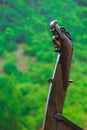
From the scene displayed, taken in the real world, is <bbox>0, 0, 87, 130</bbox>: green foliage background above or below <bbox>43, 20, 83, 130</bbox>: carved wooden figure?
above

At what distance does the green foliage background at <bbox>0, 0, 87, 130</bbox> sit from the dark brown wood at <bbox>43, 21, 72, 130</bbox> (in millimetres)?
10372

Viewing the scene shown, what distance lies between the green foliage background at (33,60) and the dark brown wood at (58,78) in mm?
10372

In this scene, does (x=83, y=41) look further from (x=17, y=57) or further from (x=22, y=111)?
(x=22, y=111)

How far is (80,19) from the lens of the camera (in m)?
19.2

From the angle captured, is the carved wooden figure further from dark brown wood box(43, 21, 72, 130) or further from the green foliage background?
the green foliage background

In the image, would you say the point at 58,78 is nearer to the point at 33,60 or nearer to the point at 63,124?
the point at 63,124

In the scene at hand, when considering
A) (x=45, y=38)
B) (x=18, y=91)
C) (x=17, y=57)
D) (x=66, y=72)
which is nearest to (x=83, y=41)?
(x=45, y=38)

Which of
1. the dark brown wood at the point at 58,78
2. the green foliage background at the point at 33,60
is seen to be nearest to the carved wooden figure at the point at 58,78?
the dark brown wood at the point at 58,78

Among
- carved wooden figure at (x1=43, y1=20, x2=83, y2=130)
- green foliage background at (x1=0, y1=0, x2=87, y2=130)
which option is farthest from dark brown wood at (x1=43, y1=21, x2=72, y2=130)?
green foliage background at (x1=0, y1=0, x2=87, y2=130)

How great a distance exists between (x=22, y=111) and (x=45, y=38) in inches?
177

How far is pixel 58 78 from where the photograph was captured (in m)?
1.59

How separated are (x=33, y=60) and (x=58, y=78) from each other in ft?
52.4

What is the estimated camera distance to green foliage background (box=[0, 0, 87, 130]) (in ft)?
46.5

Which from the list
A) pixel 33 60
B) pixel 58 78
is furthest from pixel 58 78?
pixel 33 60
